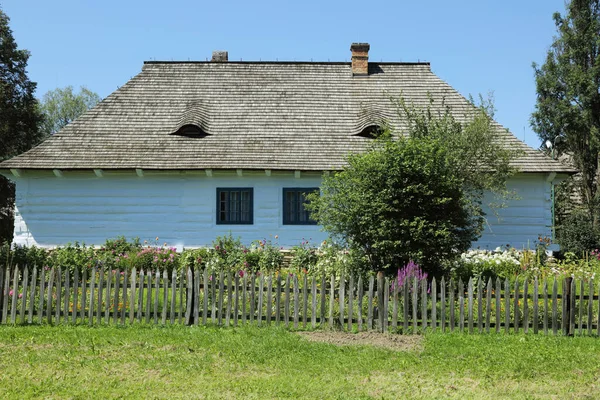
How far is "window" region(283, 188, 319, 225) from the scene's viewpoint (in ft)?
57.8

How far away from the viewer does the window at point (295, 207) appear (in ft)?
57.8

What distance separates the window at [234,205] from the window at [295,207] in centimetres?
108

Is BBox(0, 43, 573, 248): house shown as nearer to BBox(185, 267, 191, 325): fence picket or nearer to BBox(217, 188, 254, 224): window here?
BBox(217, 188, 254, 224): window

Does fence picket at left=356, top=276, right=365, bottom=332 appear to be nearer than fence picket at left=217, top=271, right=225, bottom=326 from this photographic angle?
Yes

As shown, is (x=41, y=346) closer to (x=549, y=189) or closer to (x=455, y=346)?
(x=455, y=346)

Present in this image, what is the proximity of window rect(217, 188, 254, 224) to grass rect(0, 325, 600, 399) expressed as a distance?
28.6 feet

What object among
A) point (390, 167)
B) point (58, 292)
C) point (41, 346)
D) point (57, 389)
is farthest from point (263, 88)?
point (57, 389)

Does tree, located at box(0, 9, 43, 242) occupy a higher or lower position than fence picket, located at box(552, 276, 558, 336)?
higher

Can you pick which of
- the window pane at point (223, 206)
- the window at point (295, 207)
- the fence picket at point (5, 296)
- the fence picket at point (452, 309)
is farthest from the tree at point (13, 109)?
the fence picket at point (452, 309)

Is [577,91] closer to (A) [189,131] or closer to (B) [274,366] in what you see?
(A) [189,131]

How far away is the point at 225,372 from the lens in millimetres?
6895

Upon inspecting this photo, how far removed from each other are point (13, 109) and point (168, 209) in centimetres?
1443

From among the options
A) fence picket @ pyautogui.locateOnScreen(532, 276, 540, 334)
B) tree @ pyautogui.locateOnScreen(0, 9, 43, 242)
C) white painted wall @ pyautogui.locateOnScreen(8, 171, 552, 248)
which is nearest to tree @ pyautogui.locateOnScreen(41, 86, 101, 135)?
tree @ pyautogui.locateOnScreen(0, 9, 43, 242)

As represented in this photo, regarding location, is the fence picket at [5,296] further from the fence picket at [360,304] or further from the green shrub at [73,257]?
the fence picket at [360,304]
